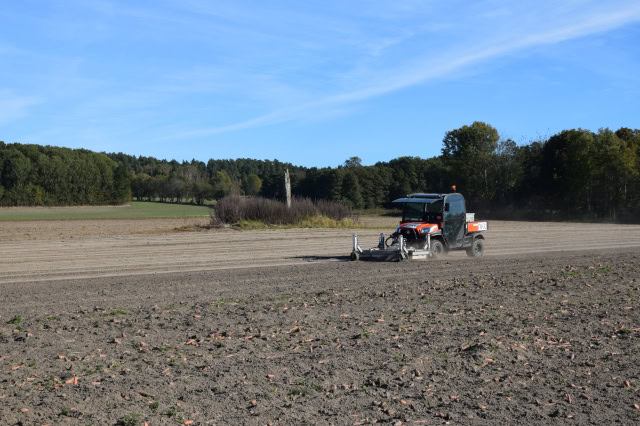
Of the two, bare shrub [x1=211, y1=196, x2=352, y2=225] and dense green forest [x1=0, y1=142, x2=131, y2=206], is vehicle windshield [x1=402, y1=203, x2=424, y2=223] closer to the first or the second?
bare shrub [x1=211, y1=196, x2=352, y2=225]

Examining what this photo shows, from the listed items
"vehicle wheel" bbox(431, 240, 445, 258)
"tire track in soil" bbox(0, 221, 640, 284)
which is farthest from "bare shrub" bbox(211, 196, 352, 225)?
"vehicle wheel" bbox(431, 240, 445, 258)

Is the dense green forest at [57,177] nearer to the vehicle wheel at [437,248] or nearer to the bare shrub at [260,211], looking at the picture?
the bare shrub at [260,211]

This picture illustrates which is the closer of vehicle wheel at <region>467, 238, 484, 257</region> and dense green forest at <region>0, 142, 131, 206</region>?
vehicle wheel at <region>467, 238, 484, 257</region>

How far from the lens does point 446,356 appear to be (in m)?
7.49

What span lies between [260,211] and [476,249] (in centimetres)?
1898

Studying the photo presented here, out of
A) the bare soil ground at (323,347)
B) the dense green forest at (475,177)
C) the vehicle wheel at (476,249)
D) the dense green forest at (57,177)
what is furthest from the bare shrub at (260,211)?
the dense green forest at (57,177)

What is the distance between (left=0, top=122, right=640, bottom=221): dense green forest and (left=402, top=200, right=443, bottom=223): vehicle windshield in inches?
999

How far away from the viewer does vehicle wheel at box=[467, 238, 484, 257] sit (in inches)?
855

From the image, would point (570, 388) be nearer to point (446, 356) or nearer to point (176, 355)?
point (446, 356)

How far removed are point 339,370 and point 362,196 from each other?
268 feet

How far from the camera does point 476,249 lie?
868 inches

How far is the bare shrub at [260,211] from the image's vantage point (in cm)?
3812

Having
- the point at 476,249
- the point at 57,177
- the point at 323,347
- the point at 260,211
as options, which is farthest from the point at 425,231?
the point at 57,177

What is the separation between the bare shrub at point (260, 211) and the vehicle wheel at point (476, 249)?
60.2 ft
